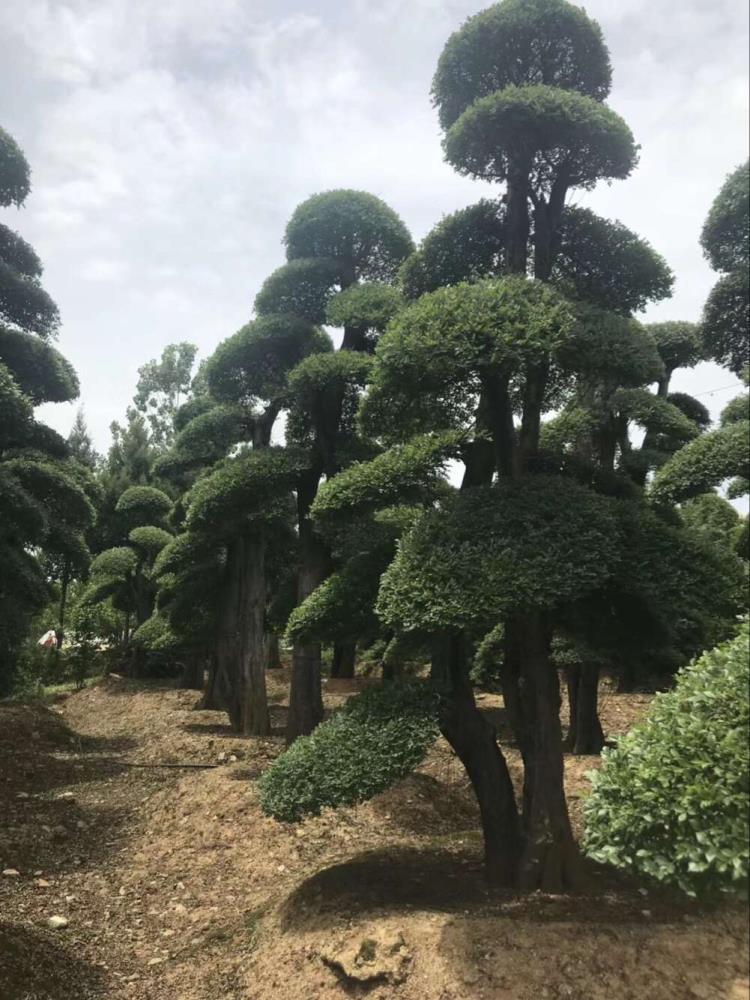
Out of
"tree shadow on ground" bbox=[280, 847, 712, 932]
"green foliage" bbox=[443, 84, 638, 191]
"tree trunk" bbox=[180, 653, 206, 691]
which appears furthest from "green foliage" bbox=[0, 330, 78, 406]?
"tree trunk" bbox=[180, 653, 206, 691]

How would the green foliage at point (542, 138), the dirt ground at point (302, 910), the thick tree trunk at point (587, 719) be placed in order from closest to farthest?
1. the dirt ground at point (302, 910)
2. the green foliage at point (542, 138)
3. the thick tree trunk at point (587, 719)

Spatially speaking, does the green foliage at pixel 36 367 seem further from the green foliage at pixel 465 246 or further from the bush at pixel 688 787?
the bush at pixel 688 787

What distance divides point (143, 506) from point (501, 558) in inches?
841

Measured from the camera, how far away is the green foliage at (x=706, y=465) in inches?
158

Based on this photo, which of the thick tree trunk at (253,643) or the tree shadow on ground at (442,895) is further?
the thick tree trunk at (253,643)

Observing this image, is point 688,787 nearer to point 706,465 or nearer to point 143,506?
point 706,465

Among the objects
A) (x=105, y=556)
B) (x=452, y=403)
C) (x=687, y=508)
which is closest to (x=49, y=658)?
(x=105, y=556)

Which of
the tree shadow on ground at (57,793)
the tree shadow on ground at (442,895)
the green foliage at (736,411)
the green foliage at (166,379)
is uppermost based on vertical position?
the green foliage at (166,379)

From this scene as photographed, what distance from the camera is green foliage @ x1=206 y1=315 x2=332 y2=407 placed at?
11102mm

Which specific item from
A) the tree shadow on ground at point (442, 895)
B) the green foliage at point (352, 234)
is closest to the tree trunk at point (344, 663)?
the green foliage at point (352, 234)

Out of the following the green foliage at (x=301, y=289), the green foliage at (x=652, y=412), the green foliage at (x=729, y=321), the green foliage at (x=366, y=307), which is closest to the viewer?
the green foliage at (x=729, y=321)

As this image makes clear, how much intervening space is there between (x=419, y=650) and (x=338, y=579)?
1.01m

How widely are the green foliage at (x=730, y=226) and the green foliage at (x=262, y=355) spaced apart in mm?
6953

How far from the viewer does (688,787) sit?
3.01 m
